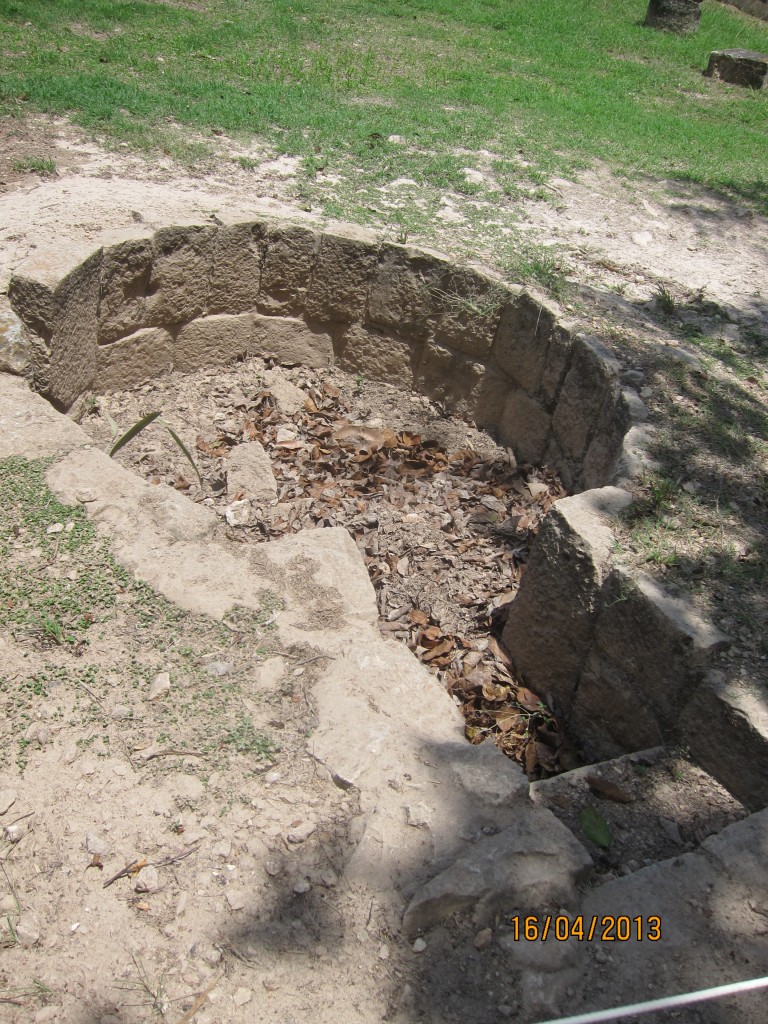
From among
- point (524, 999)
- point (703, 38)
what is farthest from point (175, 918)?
point (703, 38)

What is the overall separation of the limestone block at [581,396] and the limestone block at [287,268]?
1.68 m

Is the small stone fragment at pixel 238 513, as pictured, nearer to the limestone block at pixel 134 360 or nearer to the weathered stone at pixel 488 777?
the limestone block at pixel 134 360

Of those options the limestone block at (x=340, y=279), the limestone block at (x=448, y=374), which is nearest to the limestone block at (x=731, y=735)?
the limestone block at (x=448, y=374)

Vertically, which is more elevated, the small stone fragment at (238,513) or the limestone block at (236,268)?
the limestone block at (236,268)

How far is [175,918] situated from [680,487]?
2392 millimetres

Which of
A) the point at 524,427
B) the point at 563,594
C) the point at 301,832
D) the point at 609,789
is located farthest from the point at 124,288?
the point at 609,789

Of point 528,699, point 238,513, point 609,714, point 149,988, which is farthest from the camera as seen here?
point 238,513

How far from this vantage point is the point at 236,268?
15.8 ft

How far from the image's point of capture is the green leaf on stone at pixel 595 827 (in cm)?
235

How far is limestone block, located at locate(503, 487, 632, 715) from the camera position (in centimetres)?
299

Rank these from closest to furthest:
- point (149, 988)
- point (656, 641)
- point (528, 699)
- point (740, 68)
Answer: point (149, 988) → point (656, 641) → point (528, 699) → point (740, 68)

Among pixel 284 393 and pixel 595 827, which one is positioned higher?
pixel 595 827

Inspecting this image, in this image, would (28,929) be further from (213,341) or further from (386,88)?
(386,88)

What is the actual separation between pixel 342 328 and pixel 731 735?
350 cm
